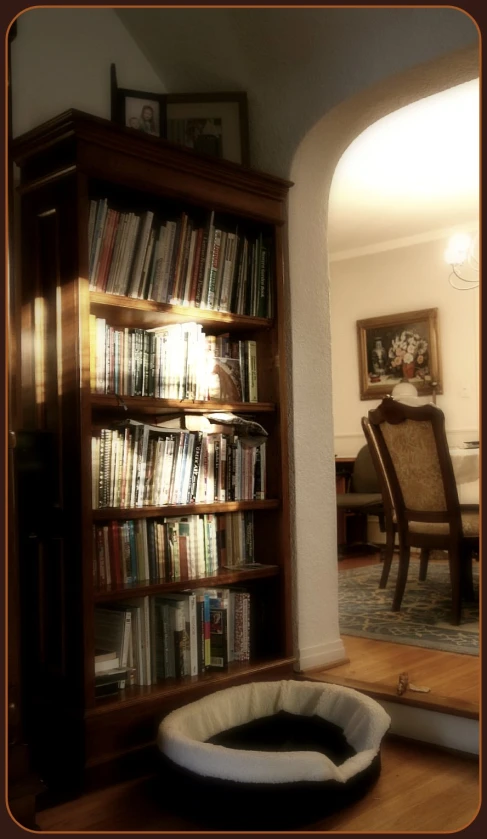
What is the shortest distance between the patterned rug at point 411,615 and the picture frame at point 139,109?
82.1 inches

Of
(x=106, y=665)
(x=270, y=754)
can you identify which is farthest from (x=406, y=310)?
(x=270, y=754)

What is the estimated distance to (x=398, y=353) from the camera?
233 inches

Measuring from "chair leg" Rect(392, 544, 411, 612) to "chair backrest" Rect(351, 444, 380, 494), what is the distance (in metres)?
2.12

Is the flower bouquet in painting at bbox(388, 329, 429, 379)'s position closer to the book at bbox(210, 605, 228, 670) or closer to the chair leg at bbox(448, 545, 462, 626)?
the chair leg at bbox(448, 545, 462, 626)

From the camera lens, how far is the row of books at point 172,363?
2240mm

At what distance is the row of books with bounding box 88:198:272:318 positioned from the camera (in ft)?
7.37

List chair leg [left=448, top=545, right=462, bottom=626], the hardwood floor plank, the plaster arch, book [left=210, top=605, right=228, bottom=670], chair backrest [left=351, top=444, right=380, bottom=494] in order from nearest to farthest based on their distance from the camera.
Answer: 1. the hardwood floor plank
2. book [left=210, top=605, right=228, bottom=670]
3. the plaster arch
4. chair leg [left=448, top=545, right=462, bottom=626]
5. chair backrest [left=351, top=444, right=380, bottom=494]

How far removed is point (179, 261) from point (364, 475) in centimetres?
349

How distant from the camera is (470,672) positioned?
252cm

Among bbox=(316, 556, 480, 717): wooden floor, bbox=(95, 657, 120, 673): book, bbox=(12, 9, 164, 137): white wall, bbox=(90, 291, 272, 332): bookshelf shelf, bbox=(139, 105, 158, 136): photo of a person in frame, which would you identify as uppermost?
bbox=(12, 9, 164, 137): white wall

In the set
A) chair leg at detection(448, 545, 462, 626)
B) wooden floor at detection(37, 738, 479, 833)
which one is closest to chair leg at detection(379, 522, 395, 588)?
chair leg at detection(448, 545, 462, 626)

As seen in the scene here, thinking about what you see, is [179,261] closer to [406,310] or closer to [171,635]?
[171,635]

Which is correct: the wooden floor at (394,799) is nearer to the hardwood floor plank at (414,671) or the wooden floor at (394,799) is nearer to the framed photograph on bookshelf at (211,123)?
the hardwood floor plank at (414,671)

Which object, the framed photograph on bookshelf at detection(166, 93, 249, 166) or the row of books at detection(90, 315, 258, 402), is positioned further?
the framed photograph on bookshelf at detection(166, 93, 249, 166)
